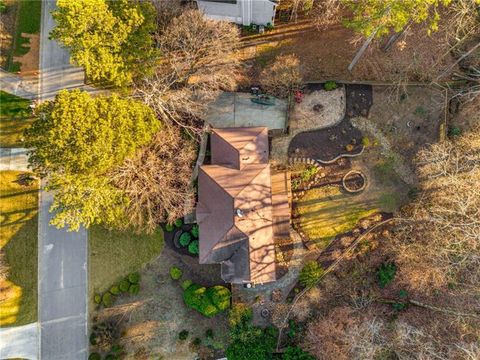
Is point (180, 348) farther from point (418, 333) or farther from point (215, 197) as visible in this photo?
point (418, 333)

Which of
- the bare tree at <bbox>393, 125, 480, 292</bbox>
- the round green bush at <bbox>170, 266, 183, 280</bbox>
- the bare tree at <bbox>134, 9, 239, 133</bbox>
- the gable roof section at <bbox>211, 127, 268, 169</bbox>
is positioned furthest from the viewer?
the round green bush at <bbox>170, 266, 183, 280</bbox>

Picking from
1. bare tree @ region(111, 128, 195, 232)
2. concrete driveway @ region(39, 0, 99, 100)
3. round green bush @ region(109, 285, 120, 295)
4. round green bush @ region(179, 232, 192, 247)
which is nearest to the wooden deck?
bare tree @ region(111, 128, 195, 232)

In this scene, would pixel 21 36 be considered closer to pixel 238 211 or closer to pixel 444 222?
pixel 238 211

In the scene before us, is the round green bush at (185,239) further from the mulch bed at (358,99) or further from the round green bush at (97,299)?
the mulch bed at (358,99)

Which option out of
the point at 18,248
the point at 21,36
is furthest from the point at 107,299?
the point at 21,36

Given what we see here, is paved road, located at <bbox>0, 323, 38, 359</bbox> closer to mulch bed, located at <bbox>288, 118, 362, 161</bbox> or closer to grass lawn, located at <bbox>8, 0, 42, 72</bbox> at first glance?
grass lawn, located at <bbox>8, 0, 42, 72</bbox>

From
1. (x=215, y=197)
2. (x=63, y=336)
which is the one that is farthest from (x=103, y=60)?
(x=63, y=336)

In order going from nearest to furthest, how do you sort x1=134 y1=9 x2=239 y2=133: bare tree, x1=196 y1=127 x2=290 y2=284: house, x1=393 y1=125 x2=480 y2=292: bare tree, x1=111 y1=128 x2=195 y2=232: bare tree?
x1=111 y1=128 x2=195 y2=232: bare tree → x1=393 y1=125 x2=480 y2=292: bare tree → x1=196 y1=127 x2=290 y2=284: house → x1=134 y1=9 x2=239 y2=133: bare tree

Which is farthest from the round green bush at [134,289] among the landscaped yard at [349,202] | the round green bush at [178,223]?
the landscaped yard at [349,202]
